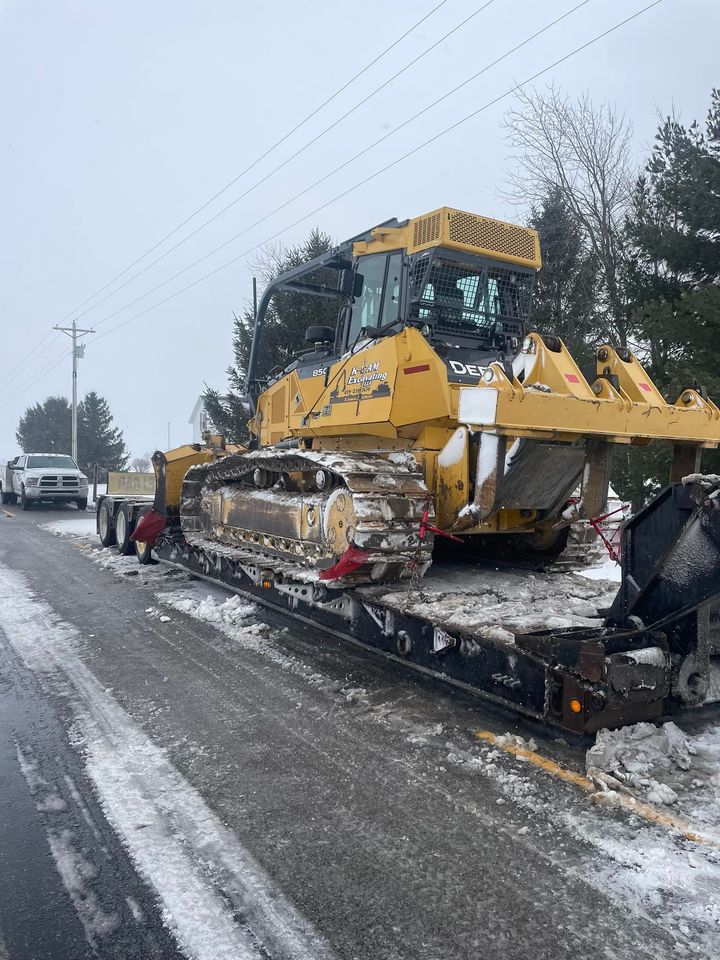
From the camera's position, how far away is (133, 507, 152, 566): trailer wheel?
10188 mm

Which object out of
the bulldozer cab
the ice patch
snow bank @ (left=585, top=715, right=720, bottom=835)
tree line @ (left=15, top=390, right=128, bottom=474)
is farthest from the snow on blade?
tree line @ (left=15, top=390, right=128, bottom=474)

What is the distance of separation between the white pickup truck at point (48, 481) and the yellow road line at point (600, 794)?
795 inches

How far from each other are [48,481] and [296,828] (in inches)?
813

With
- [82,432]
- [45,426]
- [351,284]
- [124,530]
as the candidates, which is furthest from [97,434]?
[351,284]

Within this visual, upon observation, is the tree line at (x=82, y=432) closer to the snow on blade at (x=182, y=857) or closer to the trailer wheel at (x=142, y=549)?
the trailer wheel at (x=142, y=549)

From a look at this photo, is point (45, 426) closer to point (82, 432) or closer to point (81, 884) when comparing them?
point (82, 432)

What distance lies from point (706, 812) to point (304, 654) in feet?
10.7

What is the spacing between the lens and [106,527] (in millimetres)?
12086

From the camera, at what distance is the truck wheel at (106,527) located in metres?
12.0

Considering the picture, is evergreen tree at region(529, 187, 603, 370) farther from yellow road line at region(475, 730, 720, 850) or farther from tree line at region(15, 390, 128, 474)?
tree line at region(15, 390, 128, 474)

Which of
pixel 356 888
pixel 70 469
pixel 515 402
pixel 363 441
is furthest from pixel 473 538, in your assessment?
pixel 70 469

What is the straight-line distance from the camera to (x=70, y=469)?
898 inches

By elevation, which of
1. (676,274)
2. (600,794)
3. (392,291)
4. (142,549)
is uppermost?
(676,274)

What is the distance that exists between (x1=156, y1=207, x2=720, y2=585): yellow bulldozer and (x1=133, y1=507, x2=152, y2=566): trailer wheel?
3009mm
